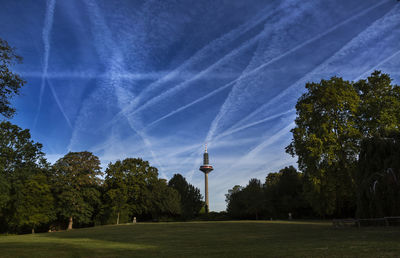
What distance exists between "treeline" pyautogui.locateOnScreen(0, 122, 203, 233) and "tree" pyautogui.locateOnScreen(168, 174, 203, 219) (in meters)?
9.17

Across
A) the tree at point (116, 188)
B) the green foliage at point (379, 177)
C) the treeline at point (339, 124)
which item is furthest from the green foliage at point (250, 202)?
the green foliage at point (379, 177)

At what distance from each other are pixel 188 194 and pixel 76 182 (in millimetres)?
34373

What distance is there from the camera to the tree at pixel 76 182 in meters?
47.9

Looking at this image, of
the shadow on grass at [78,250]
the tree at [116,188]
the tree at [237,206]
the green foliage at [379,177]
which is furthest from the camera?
the tree at [237,206]

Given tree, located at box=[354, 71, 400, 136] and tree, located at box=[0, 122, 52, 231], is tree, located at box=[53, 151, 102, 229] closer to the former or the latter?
tree, located at box=[0, 122, 52, 231]

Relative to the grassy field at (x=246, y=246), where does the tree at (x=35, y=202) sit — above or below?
above

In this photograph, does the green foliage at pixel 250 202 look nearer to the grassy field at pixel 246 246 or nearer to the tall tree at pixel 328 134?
the tall tree at pixel 328 134

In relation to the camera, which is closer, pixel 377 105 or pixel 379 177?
pixel 379 177

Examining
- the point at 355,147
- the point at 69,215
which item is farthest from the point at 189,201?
the point at 355,147

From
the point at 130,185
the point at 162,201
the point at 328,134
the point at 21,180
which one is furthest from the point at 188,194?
the point at 328,134

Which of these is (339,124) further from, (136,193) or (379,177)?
(136,193)

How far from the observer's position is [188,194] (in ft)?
250

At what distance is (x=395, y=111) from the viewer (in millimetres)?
27969

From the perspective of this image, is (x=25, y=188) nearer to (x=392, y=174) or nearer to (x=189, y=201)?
(x=189, y=201)
